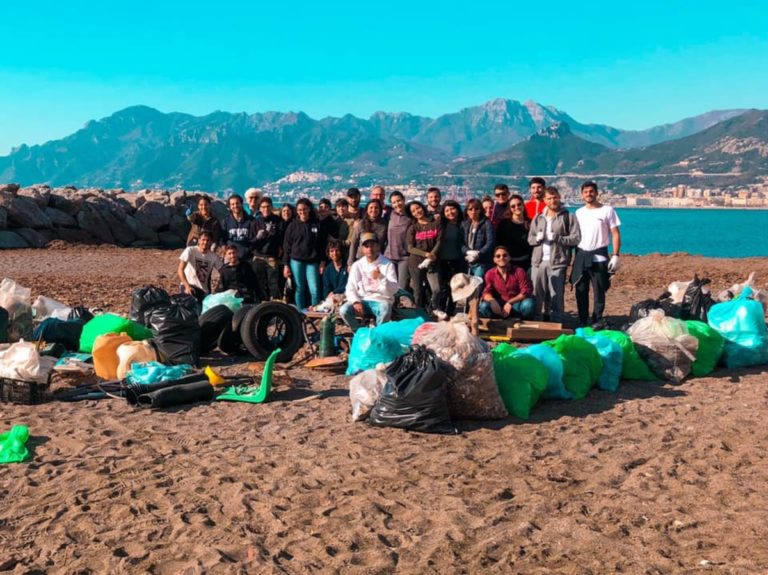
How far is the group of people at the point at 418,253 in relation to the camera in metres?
8.48

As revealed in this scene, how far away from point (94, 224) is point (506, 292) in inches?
716

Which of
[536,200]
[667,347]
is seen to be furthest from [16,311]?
[667,347]

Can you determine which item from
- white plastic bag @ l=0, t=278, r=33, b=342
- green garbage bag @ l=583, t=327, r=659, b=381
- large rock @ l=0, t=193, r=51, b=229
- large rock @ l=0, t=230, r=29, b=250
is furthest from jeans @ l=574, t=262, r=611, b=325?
large rock @ l=0, t=193, r=51, b=229

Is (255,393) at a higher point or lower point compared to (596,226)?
lower

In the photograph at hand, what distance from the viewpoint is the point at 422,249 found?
897 cm

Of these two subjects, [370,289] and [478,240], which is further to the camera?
[478,240]

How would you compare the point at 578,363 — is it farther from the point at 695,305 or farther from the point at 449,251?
the point at 449,251

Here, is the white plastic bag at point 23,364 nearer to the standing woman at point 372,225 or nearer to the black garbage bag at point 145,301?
the black garbage bag at point 145,301

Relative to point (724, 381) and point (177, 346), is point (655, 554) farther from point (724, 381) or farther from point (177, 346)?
point (177, 346)

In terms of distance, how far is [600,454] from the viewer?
5074 mm

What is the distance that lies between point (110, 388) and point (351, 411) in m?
2.22

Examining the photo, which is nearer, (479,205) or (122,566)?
(122,566)

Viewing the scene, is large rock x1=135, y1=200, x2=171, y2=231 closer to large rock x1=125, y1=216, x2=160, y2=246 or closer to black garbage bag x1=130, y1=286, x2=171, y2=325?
large rock x1=125, y1=216, x2=160, y2=246

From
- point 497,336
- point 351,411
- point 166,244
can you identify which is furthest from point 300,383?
point 166,244
